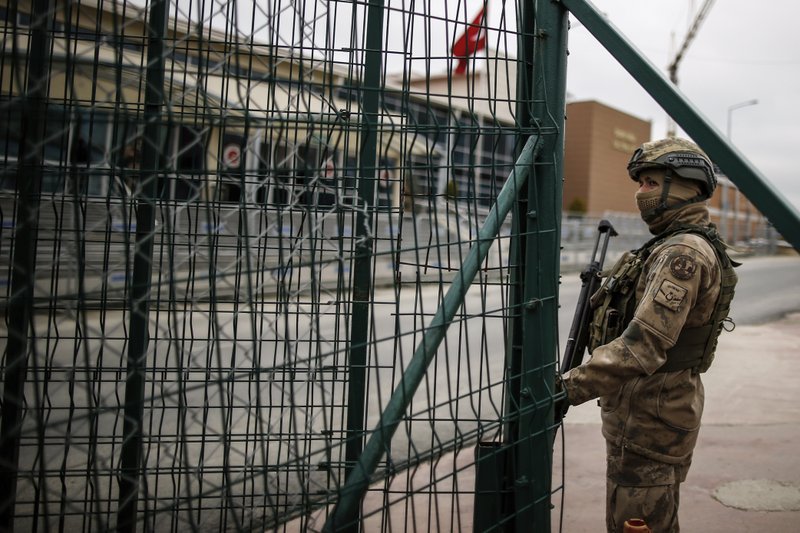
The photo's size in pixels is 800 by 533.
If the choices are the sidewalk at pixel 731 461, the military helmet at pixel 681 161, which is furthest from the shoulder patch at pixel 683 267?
the sidewalk at pixel 731 461

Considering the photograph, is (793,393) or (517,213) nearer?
(517,213)

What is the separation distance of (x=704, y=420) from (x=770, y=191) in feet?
13.5

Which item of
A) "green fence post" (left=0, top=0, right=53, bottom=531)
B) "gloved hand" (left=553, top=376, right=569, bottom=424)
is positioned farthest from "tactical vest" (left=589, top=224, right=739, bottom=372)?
"green fence post" (left=0, top=0, right=53, bottom=531)

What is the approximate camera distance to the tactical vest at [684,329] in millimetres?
2510

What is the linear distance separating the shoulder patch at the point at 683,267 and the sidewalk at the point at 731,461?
64.3 inches

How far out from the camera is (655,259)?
249 cm

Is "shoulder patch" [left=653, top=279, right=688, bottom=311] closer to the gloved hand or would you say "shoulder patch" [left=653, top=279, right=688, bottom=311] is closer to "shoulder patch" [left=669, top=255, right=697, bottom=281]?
"shoulder patch" [left=669, top=255, right=697, bottom=281]

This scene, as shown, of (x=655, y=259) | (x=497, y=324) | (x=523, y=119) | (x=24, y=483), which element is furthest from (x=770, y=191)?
(x=497, y=324)

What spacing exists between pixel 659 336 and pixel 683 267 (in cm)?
26

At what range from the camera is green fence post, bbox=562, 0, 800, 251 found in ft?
5.78

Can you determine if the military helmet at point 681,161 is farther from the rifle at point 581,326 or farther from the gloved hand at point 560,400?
the gloved hand at point 560,400

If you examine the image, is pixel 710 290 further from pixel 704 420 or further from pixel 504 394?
pixel 704 420

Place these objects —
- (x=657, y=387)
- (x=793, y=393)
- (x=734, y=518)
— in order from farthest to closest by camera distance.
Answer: (x=793, y=393) < (x=734, y=518) < (x=657, y=387)

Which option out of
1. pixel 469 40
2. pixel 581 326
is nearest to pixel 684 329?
pixel 581 326
